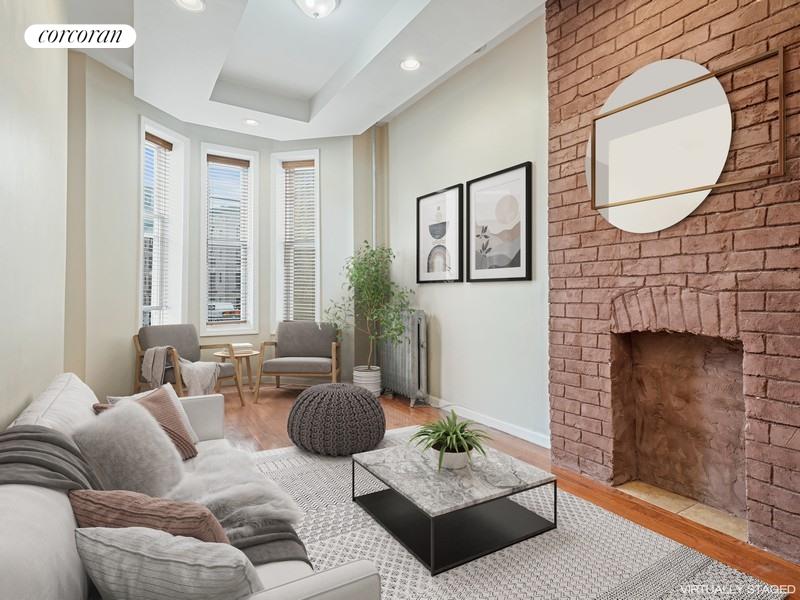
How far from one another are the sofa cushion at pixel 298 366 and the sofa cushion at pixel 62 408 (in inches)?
109

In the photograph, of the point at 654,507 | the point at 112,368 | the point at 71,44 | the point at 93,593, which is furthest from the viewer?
the point at 112,368

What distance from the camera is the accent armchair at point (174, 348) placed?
14.1 feet

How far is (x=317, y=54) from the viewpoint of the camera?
156 inches

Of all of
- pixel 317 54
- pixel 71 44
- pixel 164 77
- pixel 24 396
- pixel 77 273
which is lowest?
pixel 24 396

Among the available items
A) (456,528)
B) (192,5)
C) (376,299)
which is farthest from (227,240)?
(456,528)

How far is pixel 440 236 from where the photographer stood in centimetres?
447

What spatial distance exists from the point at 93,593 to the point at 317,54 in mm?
4053

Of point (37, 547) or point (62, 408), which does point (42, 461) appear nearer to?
point (37, 547)

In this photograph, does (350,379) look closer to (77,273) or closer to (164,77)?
(77,273)

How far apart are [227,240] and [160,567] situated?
16.5ft

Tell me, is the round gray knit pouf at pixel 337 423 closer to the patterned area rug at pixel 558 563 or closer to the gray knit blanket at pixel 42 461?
the patterned area rug at pixel 558 563

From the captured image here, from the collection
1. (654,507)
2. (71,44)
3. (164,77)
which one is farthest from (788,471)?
(164,77)

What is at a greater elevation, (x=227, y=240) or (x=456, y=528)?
(x=227, y=240)

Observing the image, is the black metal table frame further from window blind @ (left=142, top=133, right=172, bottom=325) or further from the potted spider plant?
window blind @ (left=142, top=133, right=172, bottom=325)
